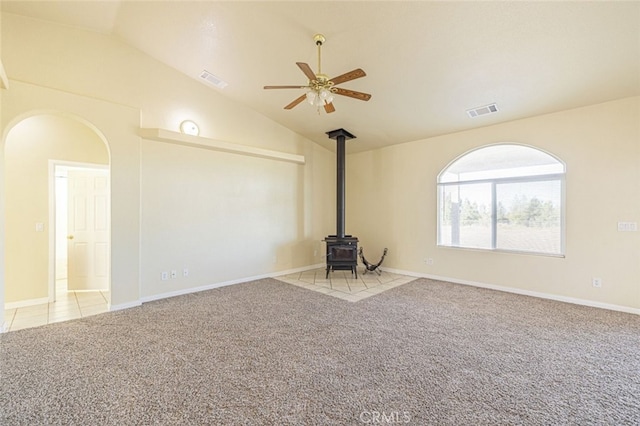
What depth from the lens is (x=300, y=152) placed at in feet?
21.3

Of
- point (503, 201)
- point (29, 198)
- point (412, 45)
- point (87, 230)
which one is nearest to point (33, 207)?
point (29, 198)

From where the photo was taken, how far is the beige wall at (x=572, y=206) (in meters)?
3.80

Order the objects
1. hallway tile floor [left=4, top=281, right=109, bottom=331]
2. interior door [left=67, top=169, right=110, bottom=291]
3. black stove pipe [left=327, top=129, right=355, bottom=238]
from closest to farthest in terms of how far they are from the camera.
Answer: hallway tile floor [left=4, top=281, right=109, bottom=331] → interior door [left=67, top=169, right=110, bottom=291] → black stove pipe [left=327, top=129, right=355, bottom=238]

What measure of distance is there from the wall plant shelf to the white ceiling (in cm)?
105

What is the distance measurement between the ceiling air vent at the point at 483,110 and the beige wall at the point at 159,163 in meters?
3.54

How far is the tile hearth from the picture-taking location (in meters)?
4.69

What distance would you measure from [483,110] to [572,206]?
194 centimetres

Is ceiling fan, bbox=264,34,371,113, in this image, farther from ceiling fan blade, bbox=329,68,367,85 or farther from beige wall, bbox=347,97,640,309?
beige wall, bbox=347,97,640,309

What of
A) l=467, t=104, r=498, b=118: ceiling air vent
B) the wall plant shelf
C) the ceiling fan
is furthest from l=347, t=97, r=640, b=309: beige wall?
the ceiling fan

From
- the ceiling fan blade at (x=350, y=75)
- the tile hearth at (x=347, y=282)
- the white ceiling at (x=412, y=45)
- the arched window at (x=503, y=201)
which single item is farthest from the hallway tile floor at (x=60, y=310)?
the arched window at (x=503, y=201)

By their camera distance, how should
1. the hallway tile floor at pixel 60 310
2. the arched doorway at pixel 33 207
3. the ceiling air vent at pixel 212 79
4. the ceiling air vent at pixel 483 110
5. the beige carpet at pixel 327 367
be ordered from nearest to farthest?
the beige carpet at pixel 327 367 → the hallway tile floor at pixel 60 310 → the arched doorway at pixel 33 207 → the ceiling air vent at pixel 483 110 → the ceiling air vent at pixel 212 79

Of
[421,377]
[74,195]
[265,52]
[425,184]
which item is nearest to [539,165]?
[425,184]

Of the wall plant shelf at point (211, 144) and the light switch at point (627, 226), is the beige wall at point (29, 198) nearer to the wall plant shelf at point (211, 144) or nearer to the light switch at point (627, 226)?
the wall plant shelf at point (211, 144)

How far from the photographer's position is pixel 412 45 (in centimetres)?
336
